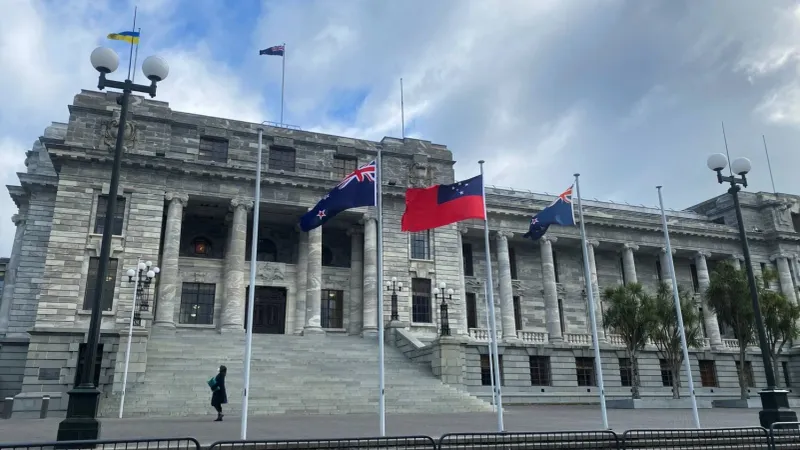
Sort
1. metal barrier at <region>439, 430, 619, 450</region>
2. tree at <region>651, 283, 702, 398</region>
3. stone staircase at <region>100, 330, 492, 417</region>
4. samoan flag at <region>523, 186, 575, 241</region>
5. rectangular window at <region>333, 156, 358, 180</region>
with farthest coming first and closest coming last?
rectangular window at <region>333, 156, 358, 180</region> < tree at <region>651, 283, 702, 398</region> < stone staircase at <region>100, 330, 492, 417</region> < samoan flag at <region>523, 186, 575, 241</region> < metal barrier at <region>439, 430, 619, 450</region>

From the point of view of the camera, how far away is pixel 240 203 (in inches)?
1446

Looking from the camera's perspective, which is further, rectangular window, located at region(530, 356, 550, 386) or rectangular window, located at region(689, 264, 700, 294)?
rectangular window, located at region(689, 264, 700, 294)

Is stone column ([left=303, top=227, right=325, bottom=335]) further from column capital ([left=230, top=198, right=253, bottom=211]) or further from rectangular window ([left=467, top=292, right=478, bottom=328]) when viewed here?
rectangular window ([left=467, top=292, right=478, bottom=328])

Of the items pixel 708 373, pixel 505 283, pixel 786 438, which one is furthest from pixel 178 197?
pixel 708 373

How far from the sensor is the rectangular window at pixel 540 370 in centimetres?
3894

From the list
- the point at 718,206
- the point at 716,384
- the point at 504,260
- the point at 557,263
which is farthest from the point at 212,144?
the point at 718,206

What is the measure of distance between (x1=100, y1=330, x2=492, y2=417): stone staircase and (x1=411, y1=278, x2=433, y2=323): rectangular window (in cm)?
550

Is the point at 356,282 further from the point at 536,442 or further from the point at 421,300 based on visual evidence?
the point at 536,442

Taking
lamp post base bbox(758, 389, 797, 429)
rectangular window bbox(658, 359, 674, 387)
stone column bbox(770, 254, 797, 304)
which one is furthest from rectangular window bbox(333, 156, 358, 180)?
stone column bbox(770, 254, 797, 304)

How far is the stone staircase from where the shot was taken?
23781 mm

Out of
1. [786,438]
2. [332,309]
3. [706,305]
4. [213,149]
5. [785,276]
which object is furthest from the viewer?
[785,276]

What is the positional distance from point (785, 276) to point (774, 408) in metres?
40.4

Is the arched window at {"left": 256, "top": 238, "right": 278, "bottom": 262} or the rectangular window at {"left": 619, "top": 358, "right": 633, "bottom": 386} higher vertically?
→ the arched window at {"left": 256, "top": 238, "right": 278, "bottom": 262}

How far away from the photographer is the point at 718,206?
5694 centimetres
